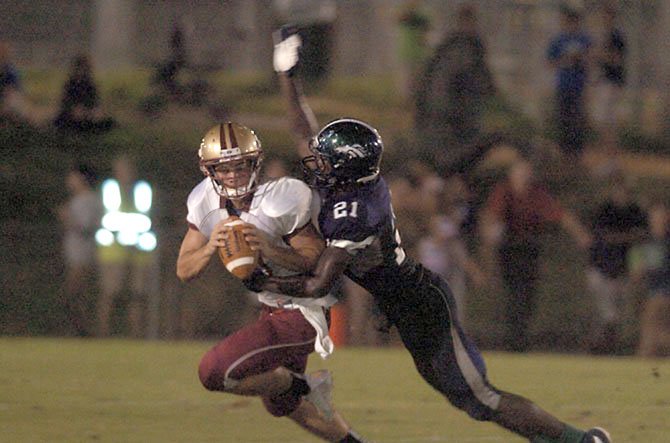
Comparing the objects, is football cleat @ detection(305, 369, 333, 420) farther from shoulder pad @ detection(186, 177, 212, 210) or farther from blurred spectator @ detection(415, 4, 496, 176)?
blurred spectator @ detection(415, 4, 496, 176)

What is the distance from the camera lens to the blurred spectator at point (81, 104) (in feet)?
48.4

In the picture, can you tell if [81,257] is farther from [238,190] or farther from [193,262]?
[238,190]

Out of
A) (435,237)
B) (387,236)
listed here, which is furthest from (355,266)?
(435,237)

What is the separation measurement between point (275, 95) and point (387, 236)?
11.9m

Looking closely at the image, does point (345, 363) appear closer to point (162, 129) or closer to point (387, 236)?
→ point (387, 236)

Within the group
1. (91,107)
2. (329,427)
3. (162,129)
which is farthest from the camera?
(162,129)

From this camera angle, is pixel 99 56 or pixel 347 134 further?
Result: pixel 99 56

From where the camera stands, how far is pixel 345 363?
11.5 metres

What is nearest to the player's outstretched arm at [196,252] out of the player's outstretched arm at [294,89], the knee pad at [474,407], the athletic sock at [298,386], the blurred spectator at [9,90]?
the athletic sock at [298,386]

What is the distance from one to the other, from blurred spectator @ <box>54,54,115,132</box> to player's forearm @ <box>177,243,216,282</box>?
8358 millimetres

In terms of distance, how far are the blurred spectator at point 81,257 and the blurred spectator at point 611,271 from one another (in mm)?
4302

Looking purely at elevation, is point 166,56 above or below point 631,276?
above

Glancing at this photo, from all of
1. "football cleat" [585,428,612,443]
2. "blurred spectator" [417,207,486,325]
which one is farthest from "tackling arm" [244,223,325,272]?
"blurred spectator" [417,207,486,325]

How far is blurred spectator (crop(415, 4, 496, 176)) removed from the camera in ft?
46.2
